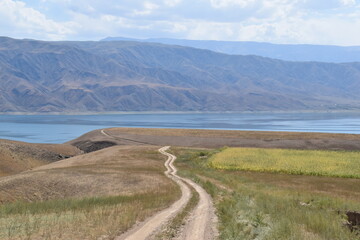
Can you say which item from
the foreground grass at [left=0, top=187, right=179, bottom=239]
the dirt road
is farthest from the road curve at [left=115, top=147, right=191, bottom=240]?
the foreground grass at [left=0, top=187, right=179, bottom=239]

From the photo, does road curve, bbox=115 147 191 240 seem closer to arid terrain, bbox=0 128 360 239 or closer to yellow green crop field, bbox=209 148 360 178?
arid terrain, bbox=0 128 360 239

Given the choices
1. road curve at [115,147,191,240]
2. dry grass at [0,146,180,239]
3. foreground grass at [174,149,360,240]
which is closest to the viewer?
foreground grass at [174,149,360,240]

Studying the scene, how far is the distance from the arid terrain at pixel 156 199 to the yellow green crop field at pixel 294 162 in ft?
9.19

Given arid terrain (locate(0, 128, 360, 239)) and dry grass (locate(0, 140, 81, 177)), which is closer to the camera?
arid terrain (locate(0, 128, 360, 239))

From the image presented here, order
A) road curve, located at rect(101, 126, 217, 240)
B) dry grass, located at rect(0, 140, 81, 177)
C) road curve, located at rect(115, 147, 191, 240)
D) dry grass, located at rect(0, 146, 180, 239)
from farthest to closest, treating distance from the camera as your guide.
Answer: dry grass, located at rect(0, 140, 81, 177)
dry grass, located at rect(0, 146, 180, 239)
road curve, located at rect(101, 126, 217, 240)
road curve, located at rect(115, 147, 191, 240)

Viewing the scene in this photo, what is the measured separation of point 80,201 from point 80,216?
251 inches

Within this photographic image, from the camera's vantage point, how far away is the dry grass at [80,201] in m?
17.7

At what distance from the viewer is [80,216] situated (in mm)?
20484

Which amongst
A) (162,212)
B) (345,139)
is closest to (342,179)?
(162,212)

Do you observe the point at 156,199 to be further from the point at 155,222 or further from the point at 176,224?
the point at 176,224

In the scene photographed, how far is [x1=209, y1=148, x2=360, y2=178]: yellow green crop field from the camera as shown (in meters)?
48.4

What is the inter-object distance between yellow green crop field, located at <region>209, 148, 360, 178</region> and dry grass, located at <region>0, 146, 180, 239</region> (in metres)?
10.4

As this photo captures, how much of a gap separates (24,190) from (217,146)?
54.1m

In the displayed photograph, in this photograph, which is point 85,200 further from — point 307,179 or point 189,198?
point 307,179
